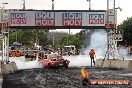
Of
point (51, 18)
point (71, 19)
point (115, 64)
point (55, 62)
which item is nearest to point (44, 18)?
point (51, 18)

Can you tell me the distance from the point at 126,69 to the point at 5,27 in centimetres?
1065

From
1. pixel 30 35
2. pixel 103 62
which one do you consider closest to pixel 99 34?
pixel 103 62

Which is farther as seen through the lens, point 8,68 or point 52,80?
point 8,68

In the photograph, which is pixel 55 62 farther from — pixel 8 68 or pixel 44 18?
pixel 8 68

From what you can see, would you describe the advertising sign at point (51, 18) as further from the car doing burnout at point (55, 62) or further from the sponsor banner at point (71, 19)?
the car doing burnout at point (55, 62)

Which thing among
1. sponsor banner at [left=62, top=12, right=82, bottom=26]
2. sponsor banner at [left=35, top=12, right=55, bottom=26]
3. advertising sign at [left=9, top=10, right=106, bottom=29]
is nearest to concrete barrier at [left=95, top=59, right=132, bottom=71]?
advertising sign at [left=9, top=10, right=106, bottom=29]

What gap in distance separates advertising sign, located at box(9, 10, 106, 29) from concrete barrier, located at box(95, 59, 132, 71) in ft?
11.9

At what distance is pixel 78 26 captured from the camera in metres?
39.3

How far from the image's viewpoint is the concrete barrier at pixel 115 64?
115 feet

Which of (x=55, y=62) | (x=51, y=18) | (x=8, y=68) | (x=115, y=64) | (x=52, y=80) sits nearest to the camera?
(x=52, y=80)

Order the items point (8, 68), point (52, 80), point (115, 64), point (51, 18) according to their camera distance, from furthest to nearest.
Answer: point (51, 18), point (115, 64), point (8, 68), point (52, 80)

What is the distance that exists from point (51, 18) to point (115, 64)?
6.47 m

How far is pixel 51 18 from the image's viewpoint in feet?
128

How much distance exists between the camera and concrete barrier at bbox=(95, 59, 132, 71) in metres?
35.2
